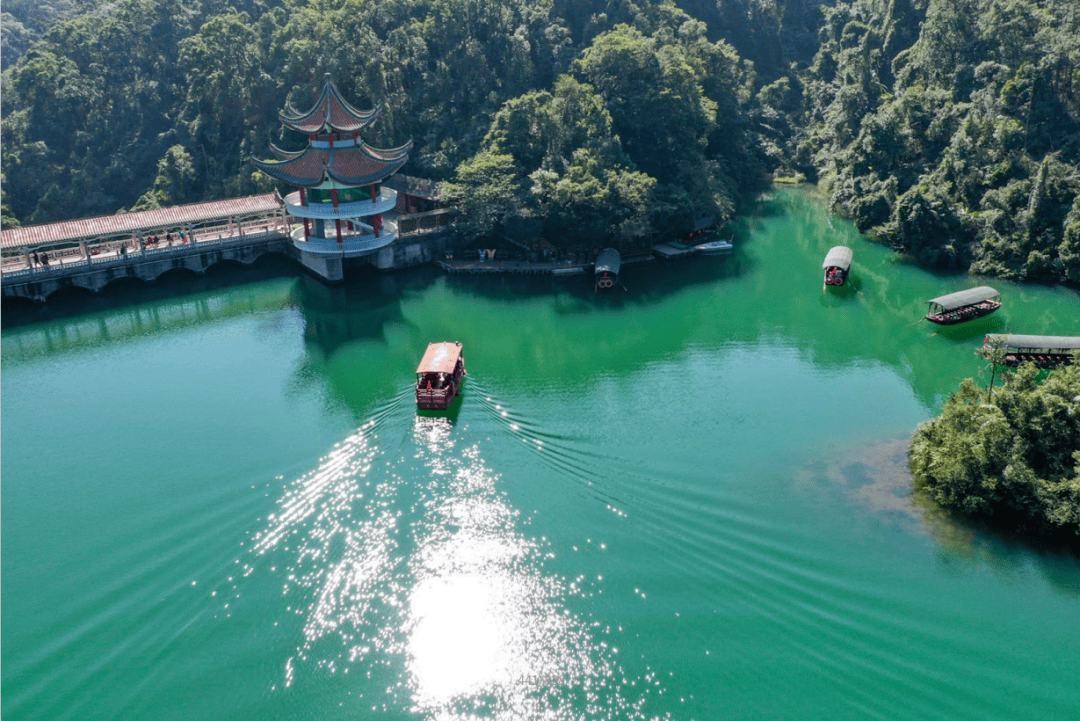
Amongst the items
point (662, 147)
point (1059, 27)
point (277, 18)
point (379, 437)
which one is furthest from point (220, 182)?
point (1059, 27)

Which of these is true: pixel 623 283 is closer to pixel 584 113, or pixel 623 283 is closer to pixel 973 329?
pixel 584 113

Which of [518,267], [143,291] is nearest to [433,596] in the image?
[518,267]

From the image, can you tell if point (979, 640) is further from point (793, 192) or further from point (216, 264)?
point (793, 192)

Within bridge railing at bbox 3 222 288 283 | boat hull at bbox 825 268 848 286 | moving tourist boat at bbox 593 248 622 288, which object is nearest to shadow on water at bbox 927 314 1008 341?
boat hull at bbox 825 268 848 286

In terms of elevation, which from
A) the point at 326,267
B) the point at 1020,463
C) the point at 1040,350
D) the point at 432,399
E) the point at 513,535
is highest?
the point at 326,267

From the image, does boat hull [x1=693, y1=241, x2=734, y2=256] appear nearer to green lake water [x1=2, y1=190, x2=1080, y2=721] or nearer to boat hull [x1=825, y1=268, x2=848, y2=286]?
boat hull [x1=825, y1=268, x2=848, y2=286]
